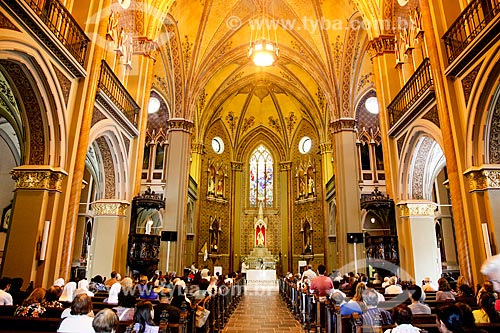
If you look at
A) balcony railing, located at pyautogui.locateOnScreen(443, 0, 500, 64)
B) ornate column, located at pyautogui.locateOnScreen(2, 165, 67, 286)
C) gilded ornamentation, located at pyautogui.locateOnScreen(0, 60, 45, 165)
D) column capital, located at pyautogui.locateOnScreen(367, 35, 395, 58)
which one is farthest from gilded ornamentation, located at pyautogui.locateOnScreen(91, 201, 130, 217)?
column capital, located at pyautogui.locateOnScreen(367, 35, 395, 58)

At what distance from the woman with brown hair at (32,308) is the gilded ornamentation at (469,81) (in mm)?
8780

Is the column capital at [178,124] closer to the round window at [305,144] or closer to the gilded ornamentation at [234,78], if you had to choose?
the gilded ornamentation at [234,78]

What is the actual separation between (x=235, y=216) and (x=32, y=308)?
22.9m

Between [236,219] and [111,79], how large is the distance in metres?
18.2

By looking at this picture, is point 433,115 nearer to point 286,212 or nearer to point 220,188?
point 286,212

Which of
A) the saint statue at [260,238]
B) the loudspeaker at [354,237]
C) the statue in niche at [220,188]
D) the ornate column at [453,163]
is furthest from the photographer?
the statue in niche at [220,188]

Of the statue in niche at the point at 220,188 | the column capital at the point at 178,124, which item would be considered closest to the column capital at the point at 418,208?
the column capital at the point at 178,124

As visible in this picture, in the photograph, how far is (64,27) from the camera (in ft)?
27.7

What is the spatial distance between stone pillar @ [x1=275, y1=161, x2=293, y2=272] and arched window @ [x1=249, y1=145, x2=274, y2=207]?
1.14m

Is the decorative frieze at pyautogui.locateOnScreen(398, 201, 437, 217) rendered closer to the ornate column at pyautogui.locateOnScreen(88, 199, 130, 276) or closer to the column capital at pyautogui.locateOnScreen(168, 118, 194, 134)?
the ornate column at pyautogui.locateOnScreen(88, 199, 130, 276)

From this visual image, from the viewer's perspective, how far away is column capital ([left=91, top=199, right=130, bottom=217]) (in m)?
11.6

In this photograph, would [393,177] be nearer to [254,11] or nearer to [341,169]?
[341,169]

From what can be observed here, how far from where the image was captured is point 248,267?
22.8 m

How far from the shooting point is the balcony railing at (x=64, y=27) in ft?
25.4
